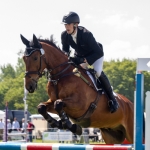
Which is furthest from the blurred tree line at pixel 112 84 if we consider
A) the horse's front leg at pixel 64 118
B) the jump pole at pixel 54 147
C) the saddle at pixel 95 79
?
the jump pole at pixel 54 147

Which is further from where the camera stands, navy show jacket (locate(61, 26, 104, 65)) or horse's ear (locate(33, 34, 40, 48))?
navy show jacket (locate(61, 26, 104, 65))

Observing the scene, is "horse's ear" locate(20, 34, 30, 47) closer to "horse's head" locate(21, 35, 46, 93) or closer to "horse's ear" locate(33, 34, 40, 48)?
"horse's head" locate(21, 35, 46, 93)

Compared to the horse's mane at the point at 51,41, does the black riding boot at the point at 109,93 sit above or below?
below

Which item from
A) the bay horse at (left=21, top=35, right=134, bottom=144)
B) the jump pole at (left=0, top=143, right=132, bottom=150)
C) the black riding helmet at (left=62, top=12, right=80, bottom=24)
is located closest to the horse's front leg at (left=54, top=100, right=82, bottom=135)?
the bay horse at (left=21, top=35, right=134, bottom=144)

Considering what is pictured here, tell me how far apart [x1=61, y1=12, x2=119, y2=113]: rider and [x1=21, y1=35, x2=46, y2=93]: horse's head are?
57 centimetres

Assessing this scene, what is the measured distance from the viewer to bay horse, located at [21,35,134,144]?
6852mm

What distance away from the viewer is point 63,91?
696 centimetres

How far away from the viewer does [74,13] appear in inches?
286

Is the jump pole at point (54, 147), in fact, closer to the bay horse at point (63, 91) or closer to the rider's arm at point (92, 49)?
the bay horse at point (63, 91)

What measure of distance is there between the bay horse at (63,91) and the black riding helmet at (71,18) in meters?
0.52

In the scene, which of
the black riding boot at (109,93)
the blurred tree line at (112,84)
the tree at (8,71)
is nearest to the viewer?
the black riding boot at (109,93)

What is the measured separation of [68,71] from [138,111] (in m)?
2.91

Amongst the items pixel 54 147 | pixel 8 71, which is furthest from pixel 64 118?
pixel 8 71

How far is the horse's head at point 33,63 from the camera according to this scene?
6848 mm
